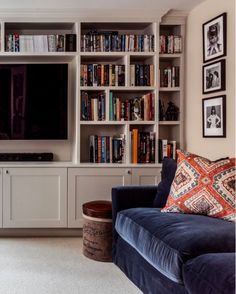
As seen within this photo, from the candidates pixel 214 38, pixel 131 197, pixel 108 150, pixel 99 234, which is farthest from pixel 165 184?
pixel 214 38

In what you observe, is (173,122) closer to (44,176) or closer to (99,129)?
(99,129)

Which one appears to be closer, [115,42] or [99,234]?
[99,234]

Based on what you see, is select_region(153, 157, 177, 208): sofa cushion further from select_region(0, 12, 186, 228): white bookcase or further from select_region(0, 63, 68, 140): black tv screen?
select_region(0, 63, 68, 140): black tv screen

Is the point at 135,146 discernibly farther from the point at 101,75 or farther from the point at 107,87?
the point at 101,75

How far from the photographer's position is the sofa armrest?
3436 millimetres

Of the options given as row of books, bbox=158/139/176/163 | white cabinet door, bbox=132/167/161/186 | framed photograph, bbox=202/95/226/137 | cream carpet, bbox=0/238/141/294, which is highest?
framed photograph, bbox=202/95/226/137

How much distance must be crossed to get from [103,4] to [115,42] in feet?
1.35

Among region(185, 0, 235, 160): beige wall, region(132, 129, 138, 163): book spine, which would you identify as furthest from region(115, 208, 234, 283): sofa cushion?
region(132, 129, 138, 163): book spine

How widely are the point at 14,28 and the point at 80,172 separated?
172 cm

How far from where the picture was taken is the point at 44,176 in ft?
13.9

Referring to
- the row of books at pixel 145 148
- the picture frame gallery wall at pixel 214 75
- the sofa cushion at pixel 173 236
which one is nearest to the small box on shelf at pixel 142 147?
the row of books at pixel 145 148

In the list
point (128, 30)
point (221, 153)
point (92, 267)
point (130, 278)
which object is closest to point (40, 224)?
point (92, 267)

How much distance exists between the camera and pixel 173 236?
2.45 metres

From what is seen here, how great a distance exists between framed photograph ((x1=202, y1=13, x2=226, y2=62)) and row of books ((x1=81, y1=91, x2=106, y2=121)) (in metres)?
1.13
